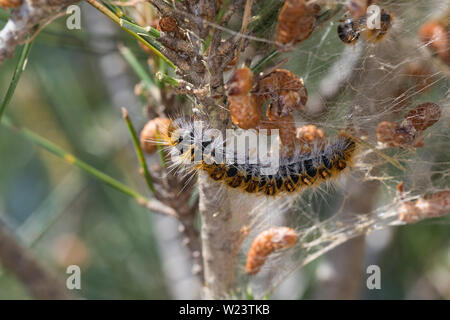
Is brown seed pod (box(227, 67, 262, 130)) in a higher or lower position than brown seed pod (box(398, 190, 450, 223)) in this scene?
higher

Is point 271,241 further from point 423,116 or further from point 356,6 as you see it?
point 356,6

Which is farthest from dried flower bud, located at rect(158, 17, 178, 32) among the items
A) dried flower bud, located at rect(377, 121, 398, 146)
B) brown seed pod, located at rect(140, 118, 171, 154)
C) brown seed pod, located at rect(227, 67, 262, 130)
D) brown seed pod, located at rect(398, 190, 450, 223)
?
brown seed pod, located at rect(398, 190, 450, 223)

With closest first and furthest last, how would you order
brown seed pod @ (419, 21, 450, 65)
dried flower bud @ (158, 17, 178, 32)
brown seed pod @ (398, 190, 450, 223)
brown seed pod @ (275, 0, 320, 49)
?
brown seed pod @ (275, 0, 320, 49)
dried flower bud @ (158, 17, 178, 32)
brown seed pod @ (419, 21, 450, 65)
brown seed pod @ (398, 190, 450, 223)

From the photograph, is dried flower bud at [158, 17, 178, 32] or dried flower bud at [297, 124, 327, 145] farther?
dried flower bud at [297, 124, 327, 145]

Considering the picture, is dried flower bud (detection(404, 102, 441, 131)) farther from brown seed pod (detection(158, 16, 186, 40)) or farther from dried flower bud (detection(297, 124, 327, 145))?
brown seed pod (detection(158, 16, 186, 40))

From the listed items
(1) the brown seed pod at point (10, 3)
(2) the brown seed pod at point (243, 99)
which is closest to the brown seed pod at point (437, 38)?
(2) the brown seed pod at point (243, 99)

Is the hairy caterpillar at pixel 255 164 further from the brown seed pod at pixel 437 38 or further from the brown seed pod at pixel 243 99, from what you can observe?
the brown seed pod at pixel 437 38
